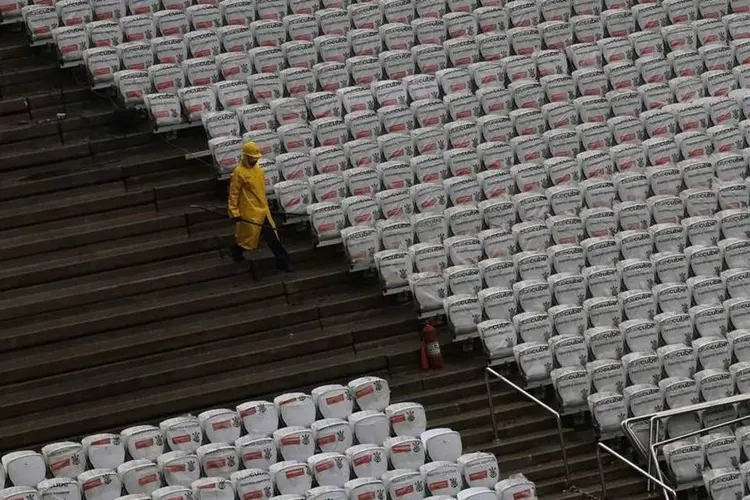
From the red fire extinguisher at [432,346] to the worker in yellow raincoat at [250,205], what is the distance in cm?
168

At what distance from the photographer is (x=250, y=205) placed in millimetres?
21156

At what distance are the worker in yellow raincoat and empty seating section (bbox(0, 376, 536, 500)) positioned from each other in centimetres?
205

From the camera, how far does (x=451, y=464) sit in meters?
18.9

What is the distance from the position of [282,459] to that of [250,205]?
9.57 ft

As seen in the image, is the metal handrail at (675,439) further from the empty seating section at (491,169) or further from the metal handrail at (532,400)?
the metal handrail at (532,400)

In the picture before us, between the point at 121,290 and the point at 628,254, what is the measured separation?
4919 mm

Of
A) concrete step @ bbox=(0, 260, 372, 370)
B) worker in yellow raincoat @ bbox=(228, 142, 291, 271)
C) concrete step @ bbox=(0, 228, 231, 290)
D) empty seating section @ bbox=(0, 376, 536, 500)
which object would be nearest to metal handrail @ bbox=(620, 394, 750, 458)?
empty seating section @ bbox=(0, 376, 536, 500)

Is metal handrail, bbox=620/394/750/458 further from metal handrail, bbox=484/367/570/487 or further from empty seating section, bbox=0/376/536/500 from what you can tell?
empty seating section, bbox=0/376/536/500

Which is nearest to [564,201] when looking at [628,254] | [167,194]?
[628,254]

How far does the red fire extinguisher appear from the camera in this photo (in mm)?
20734

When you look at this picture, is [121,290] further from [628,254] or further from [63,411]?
[628,254]

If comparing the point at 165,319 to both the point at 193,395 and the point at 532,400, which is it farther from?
the point at 532,400

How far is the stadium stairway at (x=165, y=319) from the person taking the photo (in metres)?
20.2

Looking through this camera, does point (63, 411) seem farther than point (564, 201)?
No
